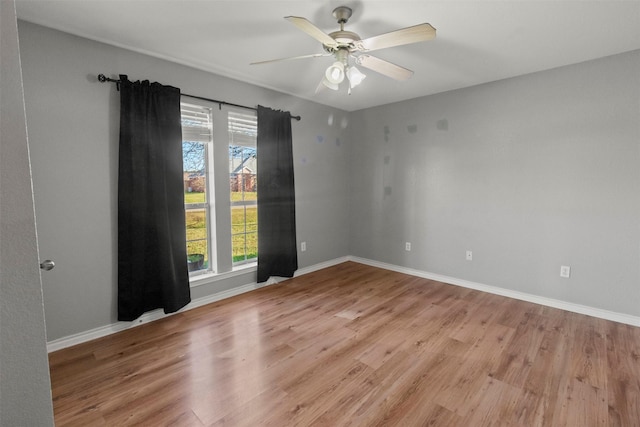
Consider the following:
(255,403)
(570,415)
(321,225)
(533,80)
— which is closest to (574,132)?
(533,80)

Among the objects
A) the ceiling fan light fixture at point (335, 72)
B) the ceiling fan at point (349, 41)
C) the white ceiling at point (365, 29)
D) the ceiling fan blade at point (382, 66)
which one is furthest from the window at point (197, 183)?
the ceiling fan blade at point (382, 66)

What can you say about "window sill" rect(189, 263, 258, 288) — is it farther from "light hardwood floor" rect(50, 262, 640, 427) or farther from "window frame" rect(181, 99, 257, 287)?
"light hardwood floor" rect(50, 262, 640, 427)

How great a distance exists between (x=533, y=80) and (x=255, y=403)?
393 cm

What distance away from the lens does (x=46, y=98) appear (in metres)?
2.20

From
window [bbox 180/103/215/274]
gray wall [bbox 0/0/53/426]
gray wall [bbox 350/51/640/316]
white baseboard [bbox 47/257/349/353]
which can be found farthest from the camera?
window [bbox 180/103/215/274]

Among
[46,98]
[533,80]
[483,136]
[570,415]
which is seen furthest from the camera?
[483,136]

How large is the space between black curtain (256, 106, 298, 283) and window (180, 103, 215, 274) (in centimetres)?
60

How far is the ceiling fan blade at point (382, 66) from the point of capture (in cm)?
220

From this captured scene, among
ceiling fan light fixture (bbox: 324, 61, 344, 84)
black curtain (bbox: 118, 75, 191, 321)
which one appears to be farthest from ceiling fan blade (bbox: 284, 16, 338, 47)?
black curtain (bbox: 118, 75, 191, 321)

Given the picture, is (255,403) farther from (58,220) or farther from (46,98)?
(46,98)

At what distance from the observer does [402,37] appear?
184 centimetres

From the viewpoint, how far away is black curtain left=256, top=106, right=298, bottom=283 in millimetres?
3557

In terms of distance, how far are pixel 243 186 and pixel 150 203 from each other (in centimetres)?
110

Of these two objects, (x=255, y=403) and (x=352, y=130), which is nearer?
(x=255, y=403)
